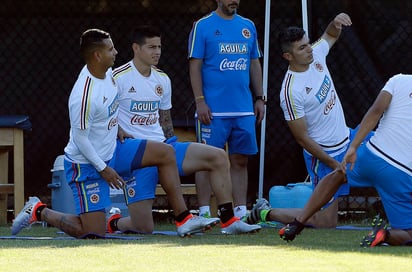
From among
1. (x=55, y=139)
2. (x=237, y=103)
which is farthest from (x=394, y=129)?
(x=55, y=139)

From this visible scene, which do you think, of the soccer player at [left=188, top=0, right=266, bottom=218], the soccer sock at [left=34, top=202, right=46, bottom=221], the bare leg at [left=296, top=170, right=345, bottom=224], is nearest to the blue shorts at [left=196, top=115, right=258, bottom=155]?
the soccer player at [left=188, top=0, right=266, bottom=218]

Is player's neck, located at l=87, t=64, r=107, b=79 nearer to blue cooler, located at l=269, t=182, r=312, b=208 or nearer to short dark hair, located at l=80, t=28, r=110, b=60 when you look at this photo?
short dark hair, located at l=80, t=28, r=110, b=60

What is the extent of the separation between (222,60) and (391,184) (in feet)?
7.88

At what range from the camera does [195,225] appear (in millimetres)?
7773

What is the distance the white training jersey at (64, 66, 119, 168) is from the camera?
768 centimetres

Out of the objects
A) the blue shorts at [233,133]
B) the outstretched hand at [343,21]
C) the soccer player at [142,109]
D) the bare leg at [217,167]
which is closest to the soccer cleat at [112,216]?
the soccer player at [142,109]

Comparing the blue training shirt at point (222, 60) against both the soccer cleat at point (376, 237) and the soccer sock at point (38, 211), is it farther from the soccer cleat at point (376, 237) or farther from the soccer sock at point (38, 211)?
the soccer cleat at point (376, 237)

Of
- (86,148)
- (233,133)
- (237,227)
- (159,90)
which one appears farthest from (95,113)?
(233,133)

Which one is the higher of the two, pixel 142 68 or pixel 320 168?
pixel 142 68

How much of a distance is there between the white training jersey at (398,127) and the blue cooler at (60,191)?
345 centimetres

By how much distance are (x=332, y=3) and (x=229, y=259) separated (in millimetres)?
4786

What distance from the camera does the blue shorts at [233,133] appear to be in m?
8.97

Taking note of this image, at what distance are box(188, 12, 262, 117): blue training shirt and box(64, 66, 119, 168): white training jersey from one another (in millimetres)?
1143

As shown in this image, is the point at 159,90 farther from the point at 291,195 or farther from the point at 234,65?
the point at 291,195
